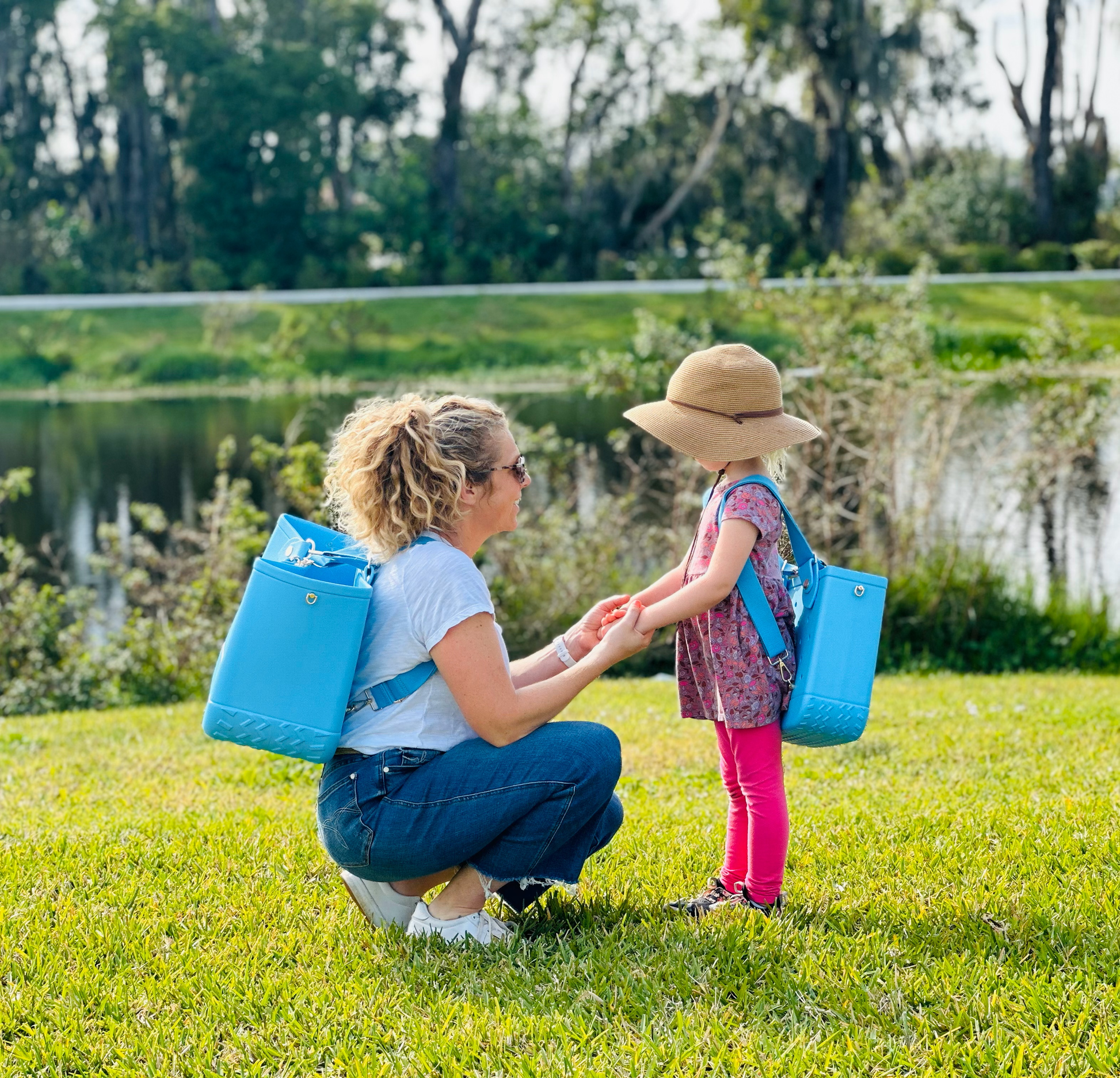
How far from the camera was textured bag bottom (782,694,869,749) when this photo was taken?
113 inches

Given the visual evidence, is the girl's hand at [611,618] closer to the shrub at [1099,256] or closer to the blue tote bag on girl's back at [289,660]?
the blue tote bag on girl's back at [289,660]

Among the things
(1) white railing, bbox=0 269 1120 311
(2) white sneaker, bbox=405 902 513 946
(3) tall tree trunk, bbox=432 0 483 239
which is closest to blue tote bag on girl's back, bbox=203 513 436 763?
(2) white sneaker, bbox=405 902 513 946

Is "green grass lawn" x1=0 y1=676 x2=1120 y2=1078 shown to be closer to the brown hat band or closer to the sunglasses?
the sunglasses

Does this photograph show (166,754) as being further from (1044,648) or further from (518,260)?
(518,260)

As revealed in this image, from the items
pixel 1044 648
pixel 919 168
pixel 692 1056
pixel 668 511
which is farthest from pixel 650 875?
pixel 919 168

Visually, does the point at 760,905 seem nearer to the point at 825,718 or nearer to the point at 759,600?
the point at 825,718

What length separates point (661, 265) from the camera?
3312cm

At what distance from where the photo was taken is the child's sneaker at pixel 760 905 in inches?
116

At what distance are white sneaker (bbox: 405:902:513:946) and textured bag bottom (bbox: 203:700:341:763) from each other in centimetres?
47

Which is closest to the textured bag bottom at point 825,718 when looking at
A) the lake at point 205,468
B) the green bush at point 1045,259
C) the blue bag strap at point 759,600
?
the blue bag strap at point 759,600

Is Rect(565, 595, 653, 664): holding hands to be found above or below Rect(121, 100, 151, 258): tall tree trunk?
below

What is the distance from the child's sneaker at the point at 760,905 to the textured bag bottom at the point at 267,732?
102cm

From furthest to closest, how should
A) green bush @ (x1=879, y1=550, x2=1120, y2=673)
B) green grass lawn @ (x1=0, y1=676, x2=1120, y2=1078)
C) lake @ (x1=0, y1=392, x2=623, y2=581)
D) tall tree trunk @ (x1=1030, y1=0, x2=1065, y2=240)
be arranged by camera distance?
tall tree trunk @ (x1=1030, y1=0, x2=1065, y2=240), lake @ (x1=0, y1=392, x2=623, y2=581), green bush @ (x1=879, y1=550, x2=1120, y2=673), green grass lawn @ (x1=0, y1=676, x2=1120, y2=1078)

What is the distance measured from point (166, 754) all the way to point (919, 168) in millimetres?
41954
